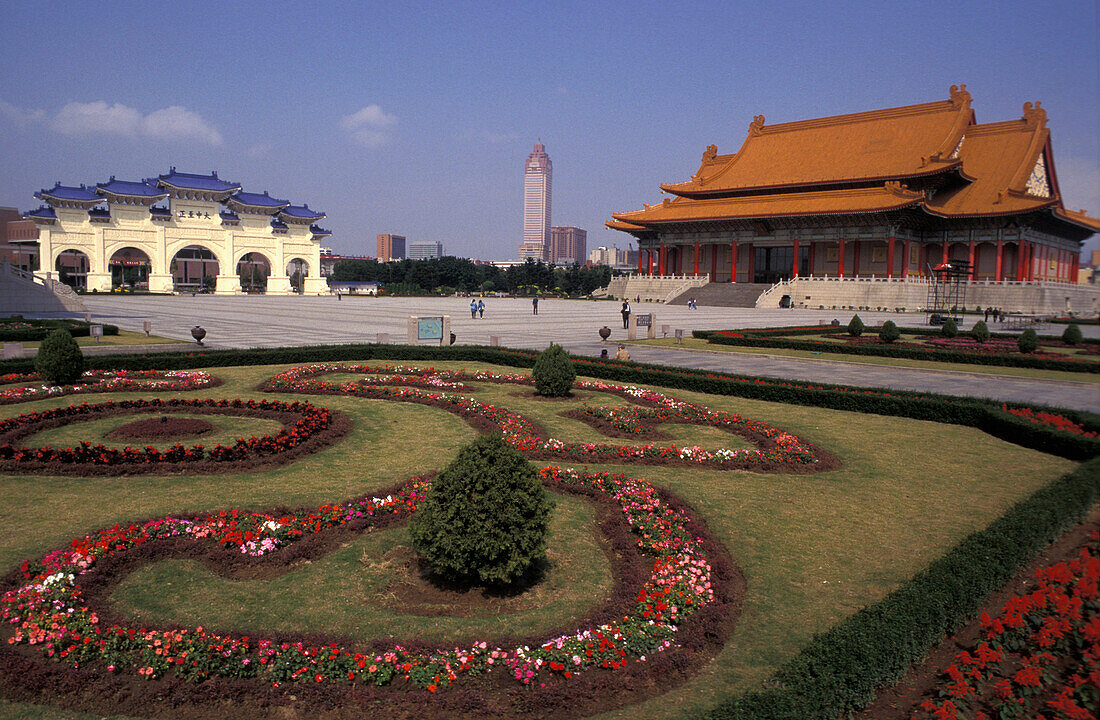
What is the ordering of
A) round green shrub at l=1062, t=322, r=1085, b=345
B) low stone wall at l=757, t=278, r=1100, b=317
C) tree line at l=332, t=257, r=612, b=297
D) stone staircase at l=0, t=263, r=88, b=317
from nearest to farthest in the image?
1. round green shrub at l=1062, t=322, r=1085, b=345
2. stone staircase at l=0, t=263, r=88, b=317
3. low stone wall at l=757, t=278, r=1100, b=317
4. tree line at l=332, t=257, r=612, b=297

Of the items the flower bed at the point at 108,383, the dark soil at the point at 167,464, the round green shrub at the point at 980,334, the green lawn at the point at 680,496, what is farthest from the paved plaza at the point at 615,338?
the dark soil at the point at 167,464

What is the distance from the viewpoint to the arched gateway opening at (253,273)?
84.2 metres

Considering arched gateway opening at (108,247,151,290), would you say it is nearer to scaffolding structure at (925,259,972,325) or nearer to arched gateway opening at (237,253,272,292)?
arched gateway opening at (237,253,272,292)

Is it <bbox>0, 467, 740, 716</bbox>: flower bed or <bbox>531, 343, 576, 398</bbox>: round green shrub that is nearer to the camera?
<bbox>0, 467, 740, 716</bbox>: flower bed

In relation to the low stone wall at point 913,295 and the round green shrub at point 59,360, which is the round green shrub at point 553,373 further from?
the low stone wall at point 913,295

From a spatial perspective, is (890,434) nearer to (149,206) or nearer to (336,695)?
(336,695)

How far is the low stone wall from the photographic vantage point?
44.3m

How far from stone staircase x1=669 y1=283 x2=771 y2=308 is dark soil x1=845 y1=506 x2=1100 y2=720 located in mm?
45609

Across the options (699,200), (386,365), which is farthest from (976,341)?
(699,200)

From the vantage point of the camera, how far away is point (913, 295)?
46.5 metres

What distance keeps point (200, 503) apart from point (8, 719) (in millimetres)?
3572

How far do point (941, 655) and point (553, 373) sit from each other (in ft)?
30.3

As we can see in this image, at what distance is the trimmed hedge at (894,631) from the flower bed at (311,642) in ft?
2.67

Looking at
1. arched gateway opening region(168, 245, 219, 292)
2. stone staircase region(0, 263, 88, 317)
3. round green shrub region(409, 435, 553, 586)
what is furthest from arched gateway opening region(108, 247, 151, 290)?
round green shrub region(409, 435, 553, 586)
